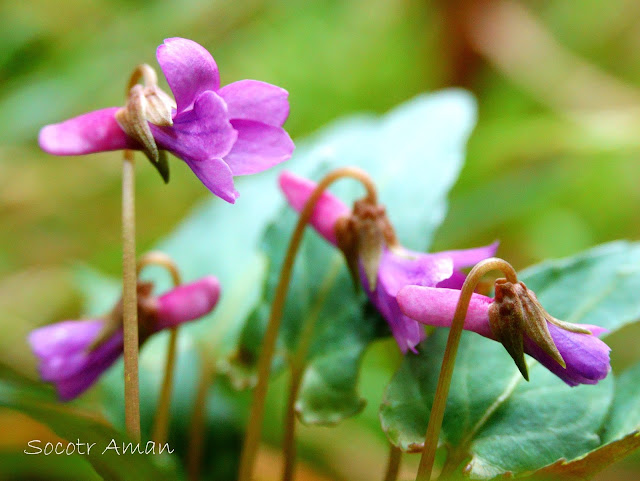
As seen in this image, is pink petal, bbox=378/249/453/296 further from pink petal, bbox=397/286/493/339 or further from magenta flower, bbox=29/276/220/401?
magenta flower, bbox=29/276/220/401

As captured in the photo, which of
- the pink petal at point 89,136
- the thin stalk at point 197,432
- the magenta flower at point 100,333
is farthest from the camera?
the thin stalk at point 197,432

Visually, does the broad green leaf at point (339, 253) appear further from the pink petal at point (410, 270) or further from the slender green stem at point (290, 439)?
the pink petal at point (410, 270)

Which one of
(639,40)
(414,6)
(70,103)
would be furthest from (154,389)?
(639,40)

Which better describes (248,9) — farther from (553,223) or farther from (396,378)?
(396,378)

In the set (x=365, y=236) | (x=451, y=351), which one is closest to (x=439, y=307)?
(x=451, y=351)

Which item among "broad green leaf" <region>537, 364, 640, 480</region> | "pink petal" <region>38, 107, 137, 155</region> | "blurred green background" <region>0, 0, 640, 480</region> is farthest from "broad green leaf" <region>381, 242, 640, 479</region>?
"blurred green background" <region>0, 0, 640, 480</region>

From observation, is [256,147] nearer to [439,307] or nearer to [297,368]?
[439,307]

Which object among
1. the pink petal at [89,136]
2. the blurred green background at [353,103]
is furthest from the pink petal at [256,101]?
the blurred green background at [353,103]
